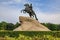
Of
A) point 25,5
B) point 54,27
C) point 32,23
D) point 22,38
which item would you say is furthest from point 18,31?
point 54,27

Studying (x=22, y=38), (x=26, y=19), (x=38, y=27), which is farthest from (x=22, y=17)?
(x=22, y=38)

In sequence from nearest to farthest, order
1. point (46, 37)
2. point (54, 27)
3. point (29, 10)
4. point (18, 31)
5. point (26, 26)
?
point (46, 37) < point (18, 31) < point (26, 26) < point (29, 10) < point (54, 27)

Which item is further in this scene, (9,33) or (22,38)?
(9,33)

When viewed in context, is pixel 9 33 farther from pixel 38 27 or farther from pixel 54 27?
pixel 54 27

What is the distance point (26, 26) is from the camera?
25.7m

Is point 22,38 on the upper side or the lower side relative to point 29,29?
upper

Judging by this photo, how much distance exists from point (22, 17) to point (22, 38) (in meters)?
16.1

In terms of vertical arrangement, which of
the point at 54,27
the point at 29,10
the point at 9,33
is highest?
the point at 29,10

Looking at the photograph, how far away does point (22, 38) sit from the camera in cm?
1041

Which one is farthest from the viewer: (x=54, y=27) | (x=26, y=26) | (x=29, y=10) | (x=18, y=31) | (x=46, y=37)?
(x=54, y=27)

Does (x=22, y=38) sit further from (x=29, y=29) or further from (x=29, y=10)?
(x=29, y=10)

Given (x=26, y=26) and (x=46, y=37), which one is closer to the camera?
(x=46, y=37)

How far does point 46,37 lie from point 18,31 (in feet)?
45.3

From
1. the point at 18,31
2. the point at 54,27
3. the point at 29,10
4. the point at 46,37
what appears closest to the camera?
the point at 46,37
